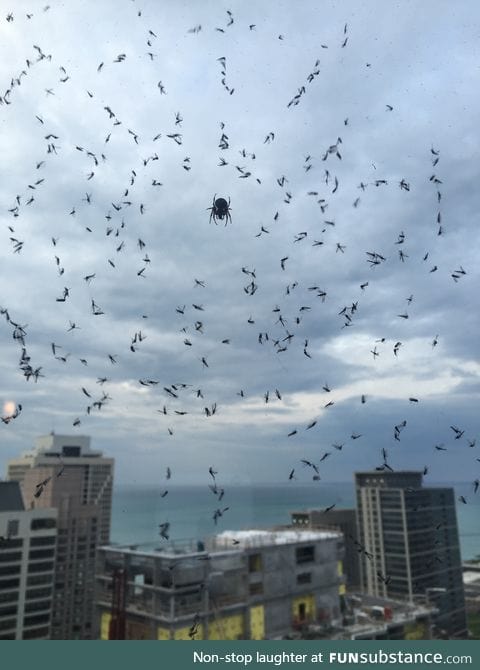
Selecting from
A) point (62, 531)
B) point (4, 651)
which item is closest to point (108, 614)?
point (4, 651)

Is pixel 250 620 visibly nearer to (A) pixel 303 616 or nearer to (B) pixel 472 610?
(A) pixel 303 616


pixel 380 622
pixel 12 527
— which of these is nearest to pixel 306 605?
pixel 380 622

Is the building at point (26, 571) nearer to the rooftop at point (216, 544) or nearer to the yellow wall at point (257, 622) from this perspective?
the rooftop at point (216, 544)

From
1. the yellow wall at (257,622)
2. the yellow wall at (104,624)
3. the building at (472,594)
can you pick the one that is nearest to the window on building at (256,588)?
the yellow wall at (257,622)

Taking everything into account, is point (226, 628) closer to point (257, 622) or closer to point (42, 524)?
point (257, 622)

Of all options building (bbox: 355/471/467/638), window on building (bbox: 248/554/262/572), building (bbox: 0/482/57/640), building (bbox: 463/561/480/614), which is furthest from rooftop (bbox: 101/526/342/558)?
building (bbox: 463/561/480/614)
